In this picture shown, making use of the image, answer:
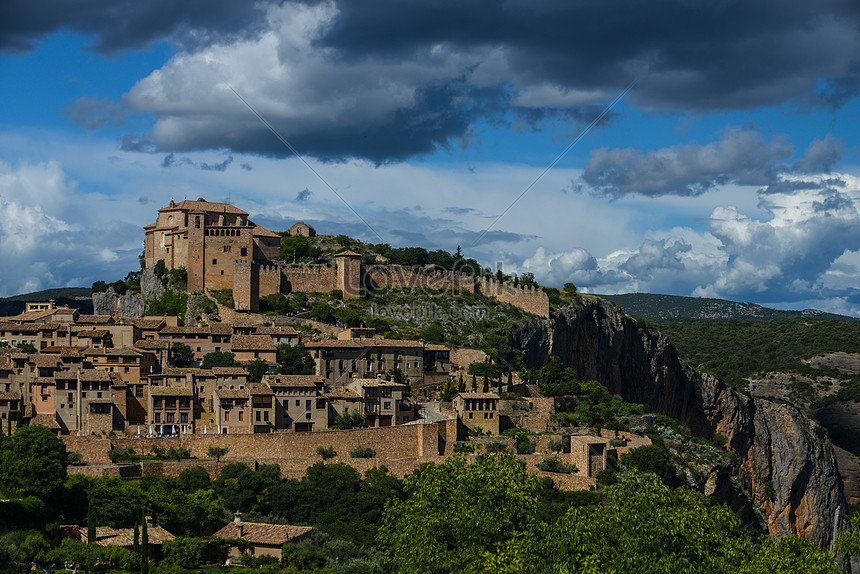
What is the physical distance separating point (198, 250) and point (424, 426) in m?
29.7

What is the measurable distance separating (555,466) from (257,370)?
19002 millimetres

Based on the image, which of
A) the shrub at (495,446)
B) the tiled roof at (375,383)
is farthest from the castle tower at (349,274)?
the shrub at (495,446)

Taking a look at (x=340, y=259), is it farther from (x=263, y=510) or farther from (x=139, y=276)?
(x=263, y=510)

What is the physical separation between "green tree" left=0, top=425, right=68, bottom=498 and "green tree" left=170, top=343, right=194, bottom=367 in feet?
62.7

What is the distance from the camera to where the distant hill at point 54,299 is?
122 meters

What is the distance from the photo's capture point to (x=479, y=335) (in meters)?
82.2

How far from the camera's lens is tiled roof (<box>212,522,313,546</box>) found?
4356 cm

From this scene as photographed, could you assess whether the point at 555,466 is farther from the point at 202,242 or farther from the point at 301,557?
the point at 202,242

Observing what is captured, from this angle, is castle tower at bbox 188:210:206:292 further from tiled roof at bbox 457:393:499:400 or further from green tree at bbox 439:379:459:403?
tiled roof at bbox 457:393:499:400

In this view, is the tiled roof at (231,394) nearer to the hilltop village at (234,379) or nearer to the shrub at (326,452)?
the hilltop village at (234,379)

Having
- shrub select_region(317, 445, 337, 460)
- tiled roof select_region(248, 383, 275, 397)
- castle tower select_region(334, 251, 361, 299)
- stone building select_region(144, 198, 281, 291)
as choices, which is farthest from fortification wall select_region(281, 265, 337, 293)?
shrub select_region(317, 445, 337, 460)

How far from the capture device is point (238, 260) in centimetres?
7706

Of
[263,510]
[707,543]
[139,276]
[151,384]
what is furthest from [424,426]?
[139,276]

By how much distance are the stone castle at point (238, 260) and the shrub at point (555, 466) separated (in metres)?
29.1
